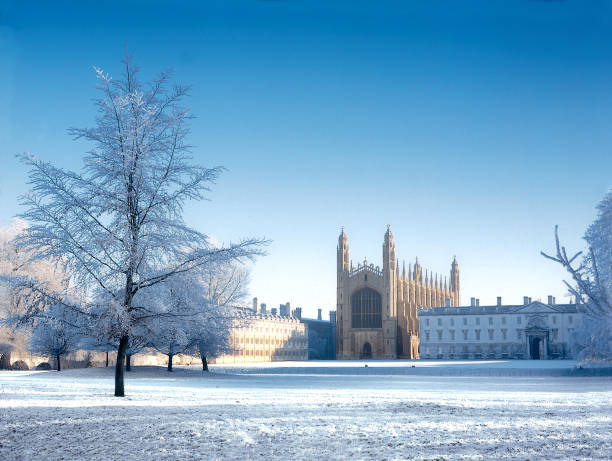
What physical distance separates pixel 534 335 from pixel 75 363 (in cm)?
5548

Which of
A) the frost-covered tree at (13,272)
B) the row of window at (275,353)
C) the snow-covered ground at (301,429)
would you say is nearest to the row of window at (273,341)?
the row of window at (275,353)

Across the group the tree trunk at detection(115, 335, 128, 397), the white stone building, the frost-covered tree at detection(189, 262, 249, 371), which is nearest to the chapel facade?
the white stone building

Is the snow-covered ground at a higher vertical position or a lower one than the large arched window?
lower

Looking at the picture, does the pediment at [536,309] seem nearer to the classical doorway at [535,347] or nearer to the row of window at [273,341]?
the classical doorway at [535,347]

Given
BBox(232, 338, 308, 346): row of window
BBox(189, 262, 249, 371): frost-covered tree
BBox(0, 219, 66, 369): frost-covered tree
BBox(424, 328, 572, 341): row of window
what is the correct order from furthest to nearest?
1. BBox(424, 328, 572, 341): row of window
2. BBox(232, 338, 308, 346): row of window
3. BBox(0, 219, 66, 369): frost-covered tree
4. BBox(189, 262, 249, 371): frost-covered tree

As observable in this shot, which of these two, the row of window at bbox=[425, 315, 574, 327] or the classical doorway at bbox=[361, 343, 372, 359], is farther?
the classical doorway at bbox=[361, 343, 372, 359]

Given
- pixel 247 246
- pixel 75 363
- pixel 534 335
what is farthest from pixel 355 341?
pixel 247 246

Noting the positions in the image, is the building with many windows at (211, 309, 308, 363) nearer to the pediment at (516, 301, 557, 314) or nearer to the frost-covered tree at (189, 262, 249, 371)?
Result: the pediment at (516, 301, 557, 314)

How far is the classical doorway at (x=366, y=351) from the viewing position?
317 feet

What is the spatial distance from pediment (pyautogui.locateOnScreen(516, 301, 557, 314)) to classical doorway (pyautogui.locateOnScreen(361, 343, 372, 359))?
22850 millimetres

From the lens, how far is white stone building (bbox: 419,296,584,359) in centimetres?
8050

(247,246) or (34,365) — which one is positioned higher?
(247,246)

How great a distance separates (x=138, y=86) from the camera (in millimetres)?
18328

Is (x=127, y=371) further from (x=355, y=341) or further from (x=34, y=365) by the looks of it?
(x=355, y=341)
